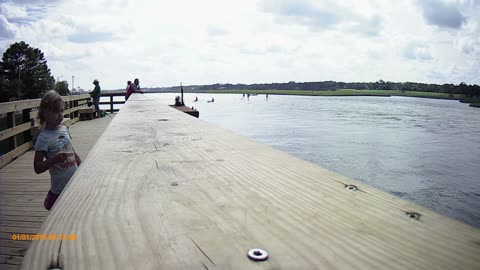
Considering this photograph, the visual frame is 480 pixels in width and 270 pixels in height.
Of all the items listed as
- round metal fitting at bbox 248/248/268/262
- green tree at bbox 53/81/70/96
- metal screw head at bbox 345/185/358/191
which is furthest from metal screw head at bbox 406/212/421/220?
green tree at bbox 53/81/70/96

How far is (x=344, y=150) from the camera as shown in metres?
24.5

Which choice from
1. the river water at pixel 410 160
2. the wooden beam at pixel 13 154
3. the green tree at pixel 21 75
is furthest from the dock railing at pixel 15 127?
the green tree at pixel 21 75

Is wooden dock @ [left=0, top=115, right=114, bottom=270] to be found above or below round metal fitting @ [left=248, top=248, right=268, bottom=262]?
below

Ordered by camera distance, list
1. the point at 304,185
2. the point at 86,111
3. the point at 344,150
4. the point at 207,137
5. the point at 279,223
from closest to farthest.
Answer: the point at 279,223, the point at 304,185, the point at 207,137, the point at 86,111, the point at 344,150

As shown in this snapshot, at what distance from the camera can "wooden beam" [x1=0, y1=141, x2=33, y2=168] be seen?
6265 mm

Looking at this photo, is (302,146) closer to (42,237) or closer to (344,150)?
(344,150)

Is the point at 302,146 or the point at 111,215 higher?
the point at 111,215

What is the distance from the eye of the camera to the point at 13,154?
684 cm

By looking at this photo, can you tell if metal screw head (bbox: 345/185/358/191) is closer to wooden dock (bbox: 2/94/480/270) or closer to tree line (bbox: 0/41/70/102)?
wooden dock (bbox: 2/94/480/270)

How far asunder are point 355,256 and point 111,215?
24.0 inches

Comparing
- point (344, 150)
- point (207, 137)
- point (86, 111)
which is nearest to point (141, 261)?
point (207, 137)

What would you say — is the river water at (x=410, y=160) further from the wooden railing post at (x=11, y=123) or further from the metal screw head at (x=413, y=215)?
the metal screw head at (x=413, y=215)

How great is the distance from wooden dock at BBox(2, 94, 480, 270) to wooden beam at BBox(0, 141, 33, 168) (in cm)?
619

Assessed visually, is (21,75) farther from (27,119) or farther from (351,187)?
(351,187)
